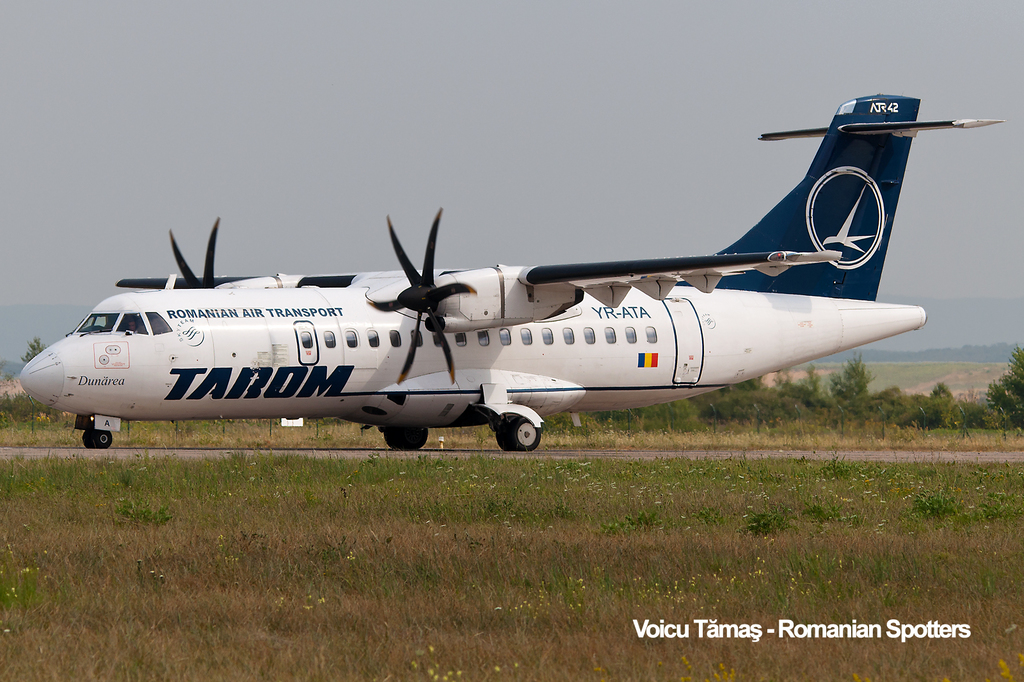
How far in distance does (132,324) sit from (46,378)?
1963mm

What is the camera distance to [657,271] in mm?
23391

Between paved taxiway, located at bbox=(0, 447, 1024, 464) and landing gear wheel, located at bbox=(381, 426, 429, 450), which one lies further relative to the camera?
landing gear wheel, located at bbox=(381, 426, 429, 450)

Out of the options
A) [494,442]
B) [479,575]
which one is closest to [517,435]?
[494,442]

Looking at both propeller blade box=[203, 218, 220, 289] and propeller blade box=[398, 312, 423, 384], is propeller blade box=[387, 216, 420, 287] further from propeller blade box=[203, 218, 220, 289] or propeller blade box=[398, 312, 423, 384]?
propeller blade box=[203, 218, 220, 289]

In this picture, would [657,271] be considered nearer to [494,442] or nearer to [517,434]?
[517,434]

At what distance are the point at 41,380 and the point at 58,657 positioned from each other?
15246 mm

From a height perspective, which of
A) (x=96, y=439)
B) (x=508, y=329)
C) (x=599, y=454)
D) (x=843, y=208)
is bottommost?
(x=599, y=454)

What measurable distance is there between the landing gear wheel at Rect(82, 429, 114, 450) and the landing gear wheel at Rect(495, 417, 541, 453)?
8579mm

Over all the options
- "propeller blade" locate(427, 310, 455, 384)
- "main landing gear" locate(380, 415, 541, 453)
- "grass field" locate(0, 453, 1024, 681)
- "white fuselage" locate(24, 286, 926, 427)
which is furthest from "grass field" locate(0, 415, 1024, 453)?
"grass field" locate(0, 453, 1024, 681)

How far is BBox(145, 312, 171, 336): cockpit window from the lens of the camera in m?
22.3

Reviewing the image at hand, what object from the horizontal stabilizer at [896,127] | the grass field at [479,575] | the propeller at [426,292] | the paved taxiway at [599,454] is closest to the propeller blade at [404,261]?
the propeller at [426,292]

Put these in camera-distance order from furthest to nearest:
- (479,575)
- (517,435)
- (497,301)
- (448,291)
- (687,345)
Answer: (687,345) < (517,435) < (497,301) < (448,291) < (479,575)

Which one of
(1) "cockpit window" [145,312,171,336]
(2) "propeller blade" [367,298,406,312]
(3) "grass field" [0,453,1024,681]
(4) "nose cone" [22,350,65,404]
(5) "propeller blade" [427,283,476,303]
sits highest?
(5) "propeller blade" [427,283,476,303]

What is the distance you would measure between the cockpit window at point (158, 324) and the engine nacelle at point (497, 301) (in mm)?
5713
